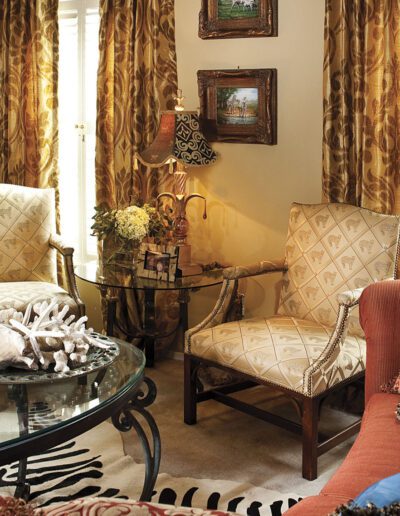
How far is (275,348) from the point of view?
327 centimetres

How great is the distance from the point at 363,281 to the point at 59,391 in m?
1.68

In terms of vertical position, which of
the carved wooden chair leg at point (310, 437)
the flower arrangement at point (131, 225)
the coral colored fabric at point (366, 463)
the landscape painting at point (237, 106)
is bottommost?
the carved wooden chair leg at point (310, 437)

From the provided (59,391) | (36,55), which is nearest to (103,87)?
(36,55)

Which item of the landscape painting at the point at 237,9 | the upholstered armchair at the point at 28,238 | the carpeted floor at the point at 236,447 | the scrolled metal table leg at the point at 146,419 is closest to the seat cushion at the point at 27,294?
the upholstered armchair at the point at 28,238

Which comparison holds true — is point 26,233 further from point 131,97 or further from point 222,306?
point 222,306

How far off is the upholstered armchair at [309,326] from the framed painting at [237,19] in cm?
106

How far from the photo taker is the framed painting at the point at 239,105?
4.22 m

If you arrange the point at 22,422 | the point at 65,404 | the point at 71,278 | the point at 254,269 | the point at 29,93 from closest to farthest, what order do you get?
1. the point at 22,422
2. the point at 65,404
3. the point at 254,269
4. the point at 71,278
5. the point at 29,93

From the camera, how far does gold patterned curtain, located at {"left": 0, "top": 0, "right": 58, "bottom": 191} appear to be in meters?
4.86

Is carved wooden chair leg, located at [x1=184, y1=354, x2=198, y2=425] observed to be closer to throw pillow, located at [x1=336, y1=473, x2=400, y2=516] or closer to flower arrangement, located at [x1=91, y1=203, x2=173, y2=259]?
flower arrangement, located at [x1=91, y1=203, x2=173, y2=259]

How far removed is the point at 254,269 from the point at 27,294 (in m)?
1.27

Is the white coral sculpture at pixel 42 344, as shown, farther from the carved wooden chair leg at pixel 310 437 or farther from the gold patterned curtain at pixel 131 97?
the gold patterned curtain at pixel 131 97

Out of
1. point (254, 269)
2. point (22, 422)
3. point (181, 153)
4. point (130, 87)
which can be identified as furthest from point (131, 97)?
point (22, 422)

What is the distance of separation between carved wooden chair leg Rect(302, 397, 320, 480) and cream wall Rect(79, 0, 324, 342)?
51.7 inches
